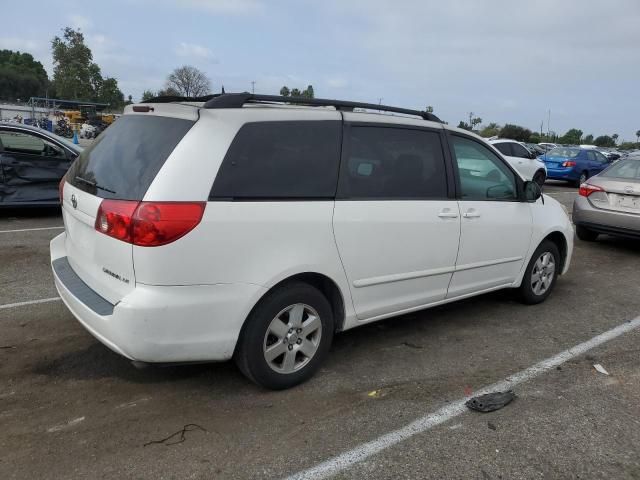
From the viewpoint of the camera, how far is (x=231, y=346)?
124 inches

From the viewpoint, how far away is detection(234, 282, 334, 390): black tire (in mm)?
3203

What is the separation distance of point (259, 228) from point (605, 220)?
6.69 m

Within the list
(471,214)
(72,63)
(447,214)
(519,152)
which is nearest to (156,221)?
(447,214)

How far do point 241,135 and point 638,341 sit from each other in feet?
12.3

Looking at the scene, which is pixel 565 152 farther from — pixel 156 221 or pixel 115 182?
pixel 156 221

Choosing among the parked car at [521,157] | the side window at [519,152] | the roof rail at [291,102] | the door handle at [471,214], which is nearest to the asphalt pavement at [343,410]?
the door handle at [471,214]

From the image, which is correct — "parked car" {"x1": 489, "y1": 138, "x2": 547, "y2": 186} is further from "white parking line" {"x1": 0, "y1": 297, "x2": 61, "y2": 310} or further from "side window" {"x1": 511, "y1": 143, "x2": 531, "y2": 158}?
"white parking line" {"x1": 0, "y1": 297, "x2": 61, "y2": 310}

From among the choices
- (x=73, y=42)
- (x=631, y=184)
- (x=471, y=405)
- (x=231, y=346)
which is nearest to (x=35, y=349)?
(x=231, y=346)

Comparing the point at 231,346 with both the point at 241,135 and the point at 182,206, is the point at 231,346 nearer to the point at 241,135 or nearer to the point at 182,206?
the point at 182,206

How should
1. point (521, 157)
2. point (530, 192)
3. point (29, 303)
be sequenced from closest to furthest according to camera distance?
point (29, 303) < point (530, 192) < point (521, 157)

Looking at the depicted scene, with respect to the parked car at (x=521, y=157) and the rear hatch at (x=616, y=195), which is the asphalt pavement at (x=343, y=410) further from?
the parked car at (x=521, y=157)

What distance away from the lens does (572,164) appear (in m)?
19.1

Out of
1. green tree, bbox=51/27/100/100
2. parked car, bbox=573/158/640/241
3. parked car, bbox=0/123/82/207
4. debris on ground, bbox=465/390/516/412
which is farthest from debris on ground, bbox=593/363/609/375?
green tree, bbox=51/27/100/100

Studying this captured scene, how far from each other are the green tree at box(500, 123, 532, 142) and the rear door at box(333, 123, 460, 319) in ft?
257
